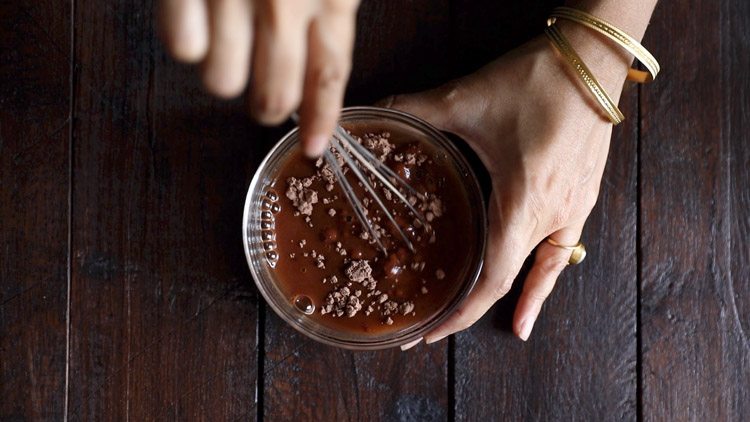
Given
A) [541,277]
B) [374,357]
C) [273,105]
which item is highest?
[273,105]

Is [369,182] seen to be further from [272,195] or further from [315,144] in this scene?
[315,144]

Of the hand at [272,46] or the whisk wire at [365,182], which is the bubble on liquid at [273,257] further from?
the hand at [272,46]

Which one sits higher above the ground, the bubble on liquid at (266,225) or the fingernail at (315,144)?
the fingernail at (315,144)

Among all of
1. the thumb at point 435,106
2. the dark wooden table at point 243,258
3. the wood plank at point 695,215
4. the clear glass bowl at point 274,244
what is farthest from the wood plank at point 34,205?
the wood plank at point 695,215

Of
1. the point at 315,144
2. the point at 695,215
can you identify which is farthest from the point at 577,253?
the point at 315,144

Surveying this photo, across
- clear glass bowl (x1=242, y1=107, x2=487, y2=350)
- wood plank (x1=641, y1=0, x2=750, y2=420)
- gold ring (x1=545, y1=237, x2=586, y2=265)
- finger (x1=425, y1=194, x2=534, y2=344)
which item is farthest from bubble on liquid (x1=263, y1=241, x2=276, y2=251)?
wood plank (x1=641, y1=0, x2=750, y2=420)

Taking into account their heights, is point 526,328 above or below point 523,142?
below
